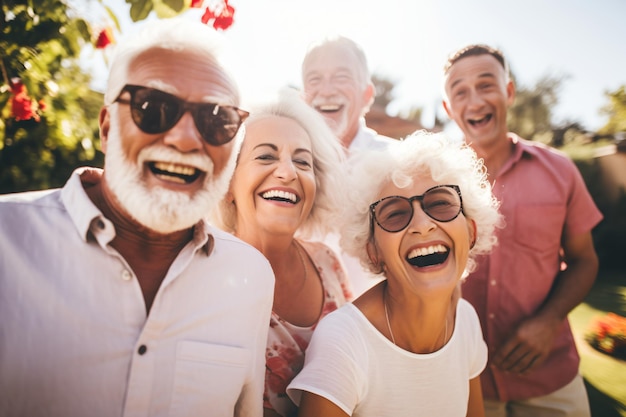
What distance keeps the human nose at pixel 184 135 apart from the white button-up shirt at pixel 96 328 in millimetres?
370

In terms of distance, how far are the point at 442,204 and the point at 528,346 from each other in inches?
57.9

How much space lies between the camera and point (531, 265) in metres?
2.75

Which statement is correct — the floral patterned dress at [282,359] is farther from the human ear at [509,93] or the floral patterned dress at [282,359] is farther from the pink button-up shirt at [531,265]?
the human ear at [509,93]

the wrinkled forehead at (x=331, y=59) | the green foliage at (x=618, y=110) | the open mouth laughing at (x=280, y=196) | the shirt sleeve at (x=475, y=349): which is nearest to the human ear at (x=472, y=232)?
the shirt sleeve at (x=475, y=349)

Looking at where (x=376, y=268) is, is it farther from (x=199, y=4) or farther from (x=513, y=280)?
(x=199, y=4)

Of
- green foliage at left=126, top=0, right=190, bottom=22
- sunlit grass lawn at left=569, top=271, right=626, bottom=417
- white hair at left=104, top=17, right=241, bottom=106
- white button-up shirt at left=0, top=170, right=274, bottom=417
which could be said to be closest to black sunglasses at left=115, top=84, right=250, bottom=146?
white hair at left=104, top=17, right=241, bottom=106

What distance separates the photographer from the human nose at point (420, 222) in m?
1.79

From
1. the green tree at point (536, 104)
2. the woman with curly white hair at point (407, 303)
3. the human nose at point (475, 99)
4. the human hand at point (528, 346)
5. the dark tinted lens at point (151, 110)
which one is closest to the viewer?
the dark tinted lens at point (151, 110)

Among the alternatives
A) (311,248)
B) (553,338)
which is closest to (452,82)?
(311,248)

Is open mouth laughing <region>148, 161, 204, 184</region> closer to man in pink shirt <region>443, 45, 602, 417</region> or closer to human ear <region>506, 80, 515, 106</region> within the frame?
man in pink shirt <region>443, 45, 602, 417</region>

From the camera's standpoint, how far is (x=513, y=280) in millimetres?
2748

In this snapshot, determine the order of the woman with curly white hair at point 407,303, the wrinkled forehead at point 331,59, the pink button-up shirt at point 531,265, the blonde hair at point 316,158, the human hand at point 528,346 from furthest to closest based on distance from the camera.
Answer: the wrinkled forehead at point 331,59 → the pink button-up shirt at point 531,265 → the human hand at point 528,346 → the blonde hair at point 316,158 → the woman with curly white hair at point 407,303

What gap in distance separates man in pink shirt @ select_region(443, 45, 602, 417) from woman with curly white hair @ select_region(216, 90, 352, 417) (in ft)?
4.04

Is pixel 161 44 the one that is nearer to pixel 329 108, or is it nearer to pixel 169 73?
pixel 169 73
